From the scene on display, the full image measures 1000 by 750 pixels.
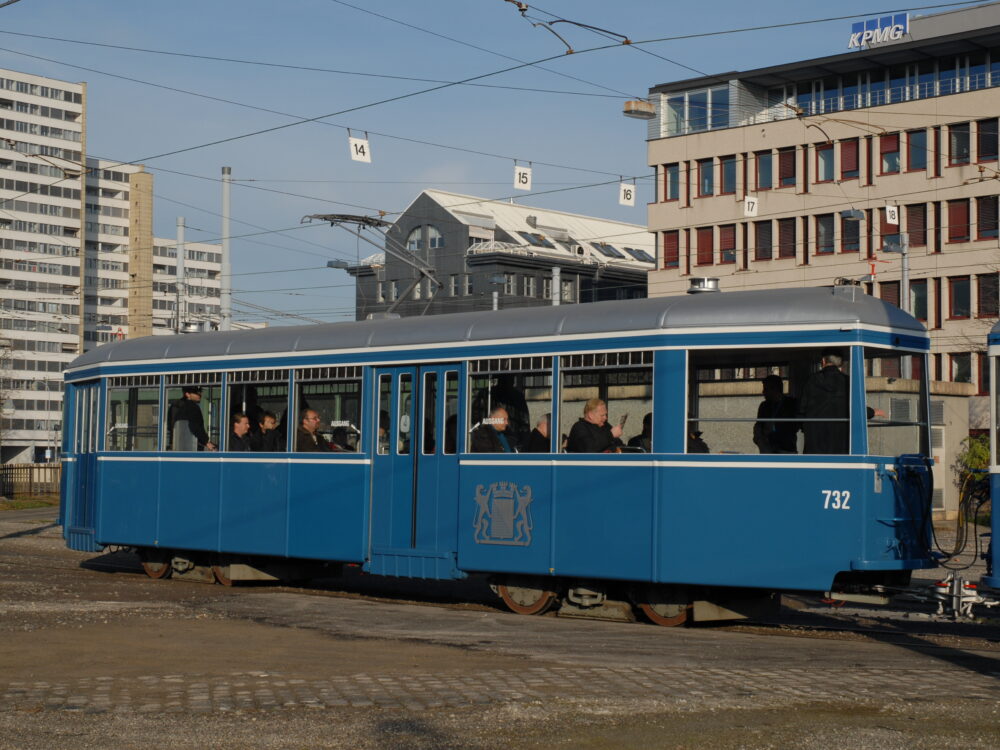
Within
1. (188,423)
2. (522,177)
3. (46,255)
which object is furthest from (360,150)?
(46,255)

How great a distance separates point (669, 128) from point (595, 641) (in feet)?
186

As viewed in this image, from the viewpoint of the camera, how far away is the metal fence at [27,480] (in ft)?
178

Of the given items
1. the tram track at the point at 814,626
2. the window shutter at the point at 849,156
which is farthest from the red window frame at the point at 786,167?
the tram track at the point at 814,626

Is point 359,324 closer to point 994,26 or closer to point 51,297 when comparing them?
point 994,26

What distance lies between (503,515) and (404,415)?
1869 millimetres

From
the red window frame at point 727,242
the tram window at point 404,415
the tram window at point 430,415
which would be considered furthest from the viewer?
the red window frame at point 727,242

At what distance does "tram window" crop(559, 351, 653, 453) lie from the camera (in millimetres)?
14195

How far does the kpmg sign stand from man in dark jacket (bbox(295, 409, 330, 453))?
49.5 meters

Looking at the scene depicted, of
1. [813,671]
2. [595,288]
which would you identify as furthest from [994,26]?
[813,671]

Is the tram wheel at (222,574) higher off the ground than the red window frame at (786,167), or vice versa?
the red window frame at (786,167)

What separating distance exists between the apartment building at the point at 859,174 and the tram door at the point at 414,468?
4140cm

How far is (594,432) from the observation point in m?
14.6

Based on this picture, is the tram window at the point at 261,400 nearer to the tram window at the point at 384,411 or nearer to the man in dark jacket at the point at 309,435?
the man in dark jacket at the point at 309,435

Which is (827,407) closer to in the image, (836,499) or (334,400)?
(836,499)
